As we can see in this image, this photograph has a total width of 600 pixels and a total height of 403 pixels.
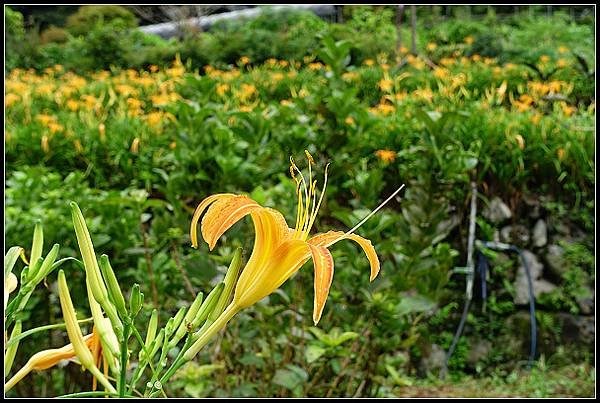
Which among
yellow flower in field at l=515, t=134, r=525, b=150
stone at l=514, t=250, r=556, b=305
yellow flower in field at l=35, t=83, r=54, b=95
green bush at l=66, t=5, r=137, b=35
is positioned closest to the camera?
yellow flower in field at l=515, t=134, r=525, b=150

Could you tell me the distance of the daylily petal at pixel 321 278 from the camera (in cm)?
48

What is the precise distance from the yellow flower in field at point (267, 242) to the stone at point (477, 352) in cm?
262

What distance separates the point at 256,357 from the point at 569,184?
6.09ft

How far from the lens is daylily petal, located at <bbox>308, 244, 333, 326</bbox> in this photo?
479 millimetres

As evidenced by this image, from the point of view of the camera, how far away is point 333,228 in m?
2.69

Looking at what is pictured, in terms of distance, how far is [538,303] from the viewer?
3.16 m

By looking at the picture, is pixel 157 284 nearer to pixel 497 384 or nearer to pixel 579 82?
pixel 497 384

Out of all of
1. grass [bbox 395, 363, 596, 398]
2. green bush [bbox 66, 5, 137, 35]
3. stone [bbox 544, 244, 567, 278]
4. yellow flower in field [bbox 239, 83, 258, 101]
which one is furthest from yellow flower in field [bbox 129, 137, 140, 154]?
green bush [bbox 66, 5, 137, 35]

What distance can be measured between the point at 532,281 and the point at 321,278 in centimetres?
291

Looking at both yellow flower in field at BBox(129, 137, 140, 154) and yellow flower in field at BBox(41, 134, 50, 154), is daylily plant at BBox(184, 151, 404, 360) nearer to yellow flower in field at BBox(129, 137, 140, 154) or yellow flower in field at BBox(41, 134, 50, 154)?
yellow flower in field at BBox(129, 137, 140, 154)

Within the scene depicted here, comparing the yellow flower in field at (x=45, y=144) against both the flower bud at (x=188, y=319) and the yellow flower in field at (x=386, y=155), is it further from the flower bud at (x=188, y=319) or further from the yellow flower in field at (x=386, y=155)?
the flower bud at (x=188, y=319)

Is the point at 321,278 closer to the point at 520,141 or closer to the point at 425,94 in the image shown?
the point at 520,141

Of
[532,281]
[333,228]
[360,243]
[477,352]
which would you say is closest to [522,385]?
[477,352]

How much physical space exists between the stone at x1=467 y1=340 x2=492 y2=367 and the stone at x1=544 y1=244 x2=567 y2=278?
0.45 m
